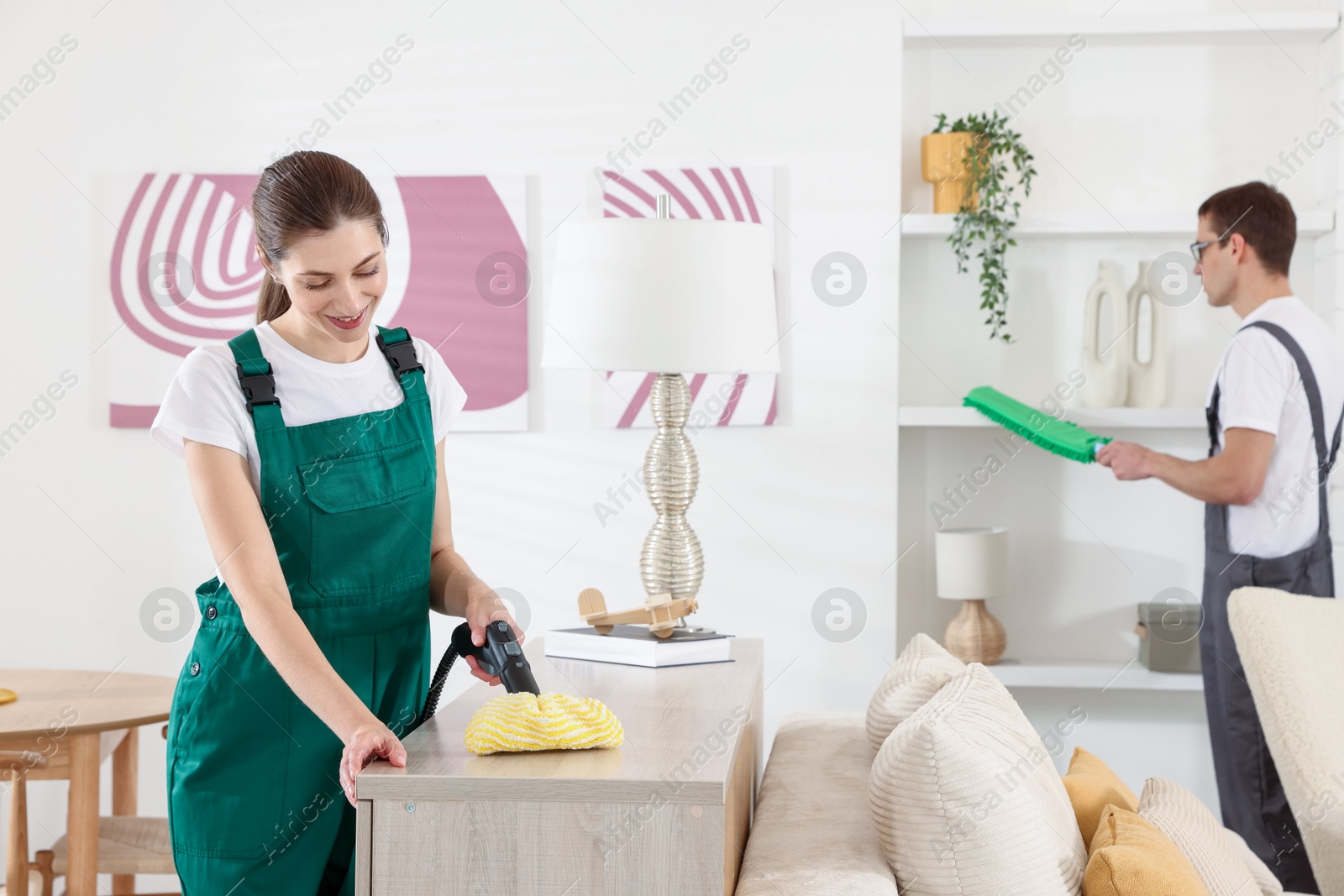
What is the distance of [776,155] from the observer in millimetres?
3201

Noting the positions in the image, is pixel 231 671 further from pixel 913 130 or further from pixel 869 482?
pixel 913 130

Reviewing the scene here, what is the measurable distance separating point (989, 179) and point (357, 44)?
1.79 metres

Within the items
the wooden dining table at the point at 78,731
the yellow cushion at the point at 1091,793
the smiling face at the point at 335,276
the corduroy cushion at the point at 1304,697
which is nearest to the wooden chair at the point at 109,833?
the wooden dining table at the point at 78,731

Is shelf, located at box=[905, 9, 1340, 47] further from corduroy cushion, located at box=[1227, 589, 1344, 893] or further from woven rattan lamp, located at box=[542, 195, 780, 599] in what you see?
corduroy cushion, located at box=[1227, 589, 1344, 893]

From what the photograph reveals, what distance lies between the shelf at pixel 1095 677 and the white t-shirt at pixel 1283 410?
56 centimetres

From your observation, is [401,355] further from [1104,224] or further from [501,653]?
[1104,224]

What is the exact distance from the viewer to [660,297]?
6.39 ft

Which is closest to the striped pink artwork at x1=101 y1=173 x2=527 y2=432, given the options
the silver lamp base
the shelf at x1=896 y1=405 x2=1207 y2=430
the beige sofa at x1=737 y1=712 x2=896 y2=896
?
the shelf at x1=896 y1=405 x2=1207 y2=430

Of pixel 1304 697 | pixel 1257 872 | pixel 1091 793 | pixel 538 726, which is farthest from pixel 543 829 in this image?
pixel 1304 697

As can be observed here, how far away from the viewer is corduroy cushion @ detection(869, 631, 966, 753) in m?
1.78

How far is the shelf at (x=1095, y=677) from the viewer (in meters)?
3.09

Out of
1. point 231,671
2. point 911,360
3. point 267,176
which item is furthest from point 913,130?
point 231,671

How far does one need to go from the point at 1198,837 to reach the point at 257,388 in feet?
4.63

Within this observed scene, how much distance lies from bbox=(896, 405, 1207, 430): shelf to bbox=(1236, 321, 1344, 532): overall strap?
43cm
